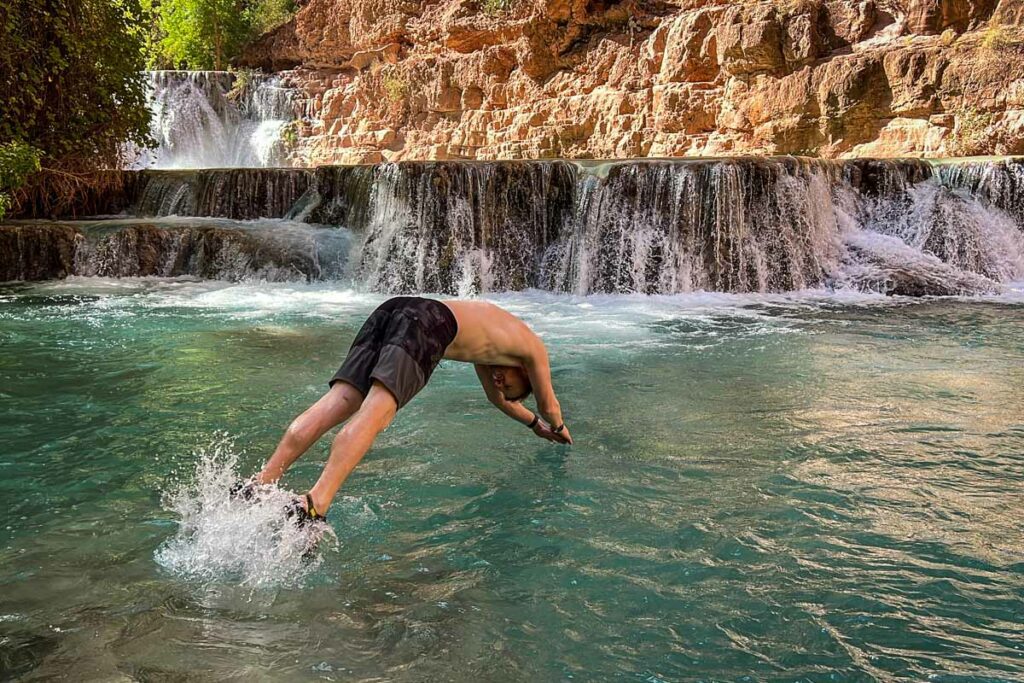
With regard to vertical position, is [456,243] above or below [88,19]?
below

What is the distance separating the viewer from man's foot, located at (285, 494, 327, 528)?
286 cm

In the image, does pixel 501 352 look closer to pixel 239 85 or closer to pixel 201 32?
pixel 239 85

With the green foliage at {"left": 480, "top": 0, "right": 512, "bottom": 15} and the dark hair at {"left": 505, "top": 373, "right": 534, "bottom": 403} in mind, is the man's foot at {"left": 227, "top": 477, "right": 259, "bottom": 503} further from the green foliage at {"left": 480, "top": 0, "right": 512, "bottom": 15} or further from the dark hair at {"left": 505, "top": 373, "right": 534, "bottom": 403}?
the green foliage at {"left": 480, "top": 0, "right": 512, "bottom": 15}

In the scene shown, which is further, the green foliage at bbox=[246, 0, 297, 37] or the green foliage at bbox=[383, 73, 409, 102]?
the green foliage at bbox=[246, 0, 297, 37]

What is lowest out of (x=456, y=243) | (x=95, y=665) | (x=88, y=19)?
(x=95, y=665)

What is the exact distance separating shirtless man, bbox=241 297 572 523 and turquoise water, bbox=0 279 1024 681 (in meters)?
0.35

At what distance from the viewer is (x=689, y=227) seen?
12641mm

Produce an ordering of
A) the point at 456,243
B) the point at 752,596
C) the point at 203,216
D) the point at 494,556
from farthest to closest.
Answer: the point at 203,216 → the point at 456,243 → the point at 494,556 → the point at 752,596

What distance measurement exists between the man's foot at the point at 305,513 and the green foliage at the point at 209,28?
963 inches

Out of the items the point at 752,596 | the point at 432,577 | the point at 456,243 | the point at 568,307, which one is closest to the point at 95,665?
the point at 432,577

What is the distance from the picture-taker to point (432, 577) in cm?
310

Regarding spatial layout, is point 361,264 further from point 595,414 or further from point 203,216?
point 595,414

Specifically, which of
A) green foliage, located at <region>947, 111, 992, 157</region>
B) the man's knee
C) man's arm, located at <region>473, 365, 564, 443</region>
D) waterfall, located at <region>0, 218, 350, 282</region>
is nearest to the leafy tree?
waterfall, located at <region>0, 218, 350, 282</region>

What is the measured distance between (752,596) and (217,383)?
4.24 meters
